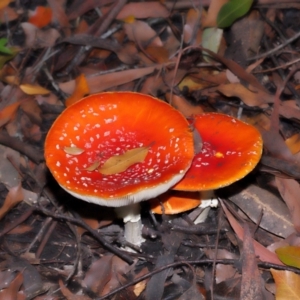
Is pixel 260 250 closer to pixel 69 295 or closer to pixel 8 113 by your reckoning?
pixel 69 295

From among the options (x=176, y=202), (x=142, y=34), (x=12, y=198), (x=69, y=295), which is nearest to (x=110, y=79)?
(x=142, y=34)

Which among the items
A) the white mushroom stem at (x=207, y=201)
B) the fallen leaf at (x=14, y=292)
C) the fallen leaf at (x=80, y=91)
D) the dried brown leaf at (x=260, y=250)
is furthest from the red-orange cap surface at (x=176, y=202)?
the fallen leaf at (x=80, y=91)

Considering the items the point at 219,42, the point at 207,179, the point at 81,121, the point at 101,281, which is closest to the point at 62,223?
the point at 101,281

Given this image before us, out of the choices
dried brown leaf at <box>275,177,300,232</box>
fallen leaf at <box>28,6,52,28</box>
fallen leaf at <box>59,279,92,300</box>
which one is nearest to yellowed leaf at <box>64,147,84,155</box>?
fallen leaf at <box>59,279,92,300</box>

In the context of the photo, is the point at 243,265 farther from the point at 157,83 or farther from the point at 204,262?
the point at 157,83

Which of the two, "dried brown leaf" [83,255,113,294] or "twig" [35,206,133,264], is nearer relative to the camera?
"dried brown leaf" [83,255,113,294]

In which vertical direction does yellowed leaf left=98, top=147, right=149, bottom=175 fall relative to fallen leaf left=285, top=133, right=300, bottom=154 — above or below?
above

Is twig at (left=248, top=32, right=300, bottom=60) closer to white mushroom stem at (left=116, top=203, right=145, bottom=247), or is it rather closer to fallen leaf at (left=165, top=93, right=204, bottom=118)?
fallen leaf at (left=165, top=93, right=204, bottom=118)
